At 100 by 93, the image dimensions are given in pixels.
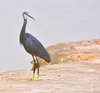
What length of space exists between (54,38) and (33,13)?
32.5 inches

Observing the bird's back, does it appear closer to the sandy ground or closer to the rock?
the sandy ground

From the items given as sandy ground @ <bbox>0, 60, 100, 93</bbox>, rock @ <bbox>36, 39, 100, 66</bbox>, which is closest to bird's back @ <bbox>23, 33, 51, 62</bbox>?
sandy ground @ <bbox>0, 60, 100, 93</bbox>

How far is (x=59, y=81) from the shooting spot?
→ 25.9ft

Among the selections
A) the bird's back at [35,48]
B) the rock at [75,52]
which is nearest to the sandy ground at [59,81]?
the bird's back at [35,48]

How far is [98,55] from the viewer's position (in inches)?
462

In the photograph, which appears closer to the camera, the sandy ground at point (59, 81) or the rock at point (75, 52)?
the sandy ground at point (59, 81)

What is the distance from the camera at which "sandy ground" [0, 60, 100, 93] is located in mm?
6941

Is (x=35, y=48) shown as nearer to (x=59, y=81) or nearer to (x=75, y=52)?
(x=59, y=81)

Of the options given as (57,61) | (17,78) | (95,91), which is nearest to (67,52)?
(57,61)

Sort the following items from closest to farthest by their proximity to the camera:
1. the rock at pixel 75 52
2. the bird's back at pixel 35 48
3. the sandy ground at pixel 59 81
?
the sandy ground at pixel 59 81 < the bird's back at pixel 35 48 < the rock at pixel 75 52

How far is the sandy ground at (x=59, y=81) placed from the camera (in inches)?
273

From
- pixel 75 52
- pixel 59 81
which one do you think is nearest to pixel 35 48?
pixel 59 81

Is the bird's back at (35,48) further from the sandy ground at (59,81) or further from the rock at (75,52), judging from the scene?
the rock at (75,52)

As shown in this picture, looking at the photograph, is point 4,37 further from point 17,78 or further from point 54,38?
point 17,78
